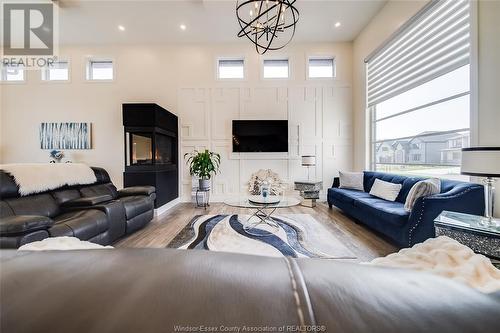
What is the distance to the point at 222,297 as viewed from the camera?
34 cm

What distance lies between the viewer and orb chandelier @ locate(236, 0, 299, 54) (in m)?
2.37

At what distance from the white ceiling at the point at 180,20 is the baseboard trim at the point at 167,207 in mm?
3936

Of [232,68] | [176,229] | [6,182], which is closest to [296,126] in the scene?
[232,68]

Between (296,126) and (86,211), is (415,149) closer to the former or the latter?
(296,126)

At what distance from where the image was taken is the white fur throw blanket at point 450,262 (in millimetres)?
726

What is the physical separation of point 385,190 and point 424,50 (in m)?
2.20

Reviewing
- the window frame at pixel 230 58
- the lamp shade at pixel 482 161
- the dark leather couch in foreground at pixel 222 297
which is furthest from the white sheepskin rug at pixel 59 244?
the window frame at pixel 230 58

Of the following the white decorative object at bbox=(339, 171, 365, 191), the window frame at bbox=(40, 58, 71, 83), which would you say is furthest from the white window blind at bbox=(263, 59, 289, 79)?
the window frame at bbox=(40, 58, 71, 83)

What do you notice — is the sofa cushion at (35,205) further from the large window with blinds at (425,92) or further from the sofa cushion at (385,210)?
the large window with blinds at (425,92)

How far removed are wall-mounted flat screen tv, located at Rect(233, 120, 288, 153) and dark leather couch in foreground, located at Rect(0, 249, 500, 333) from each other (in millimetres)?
4865

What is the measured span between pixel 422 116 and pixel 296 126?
2.54 m

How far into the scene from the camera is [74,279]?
0.38 metres

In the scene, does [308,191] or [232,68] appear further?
[232,68]

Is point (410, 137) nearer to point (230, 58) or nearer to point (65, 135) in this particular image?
point (230, 58)
